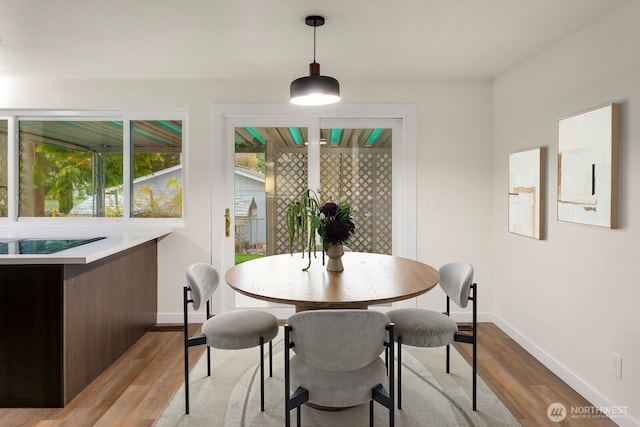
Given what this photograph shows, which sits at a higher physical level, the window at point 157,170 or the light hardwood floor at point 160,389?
the window at point 157,170

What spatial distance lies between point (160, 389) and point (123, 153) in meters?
2.30

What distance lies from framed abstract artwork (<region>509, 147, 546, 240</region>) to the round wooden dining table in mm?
1101

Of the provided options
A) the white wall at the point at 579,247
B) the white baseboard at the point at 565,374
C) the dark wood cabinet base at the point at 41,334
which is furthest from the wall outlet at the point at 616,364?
the dark wood cabinet base at the point at 41,334

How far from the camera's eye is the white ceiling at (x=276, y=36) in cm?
231

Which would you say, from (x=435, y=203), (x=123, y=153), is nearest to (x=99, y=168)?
(x=123, y=153)

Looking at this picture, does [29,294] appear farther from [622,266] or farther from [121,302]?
[622,266]

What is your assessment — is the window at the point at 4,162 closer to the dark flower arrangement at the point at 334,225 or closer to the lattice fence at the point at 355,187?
the lattice fence at the point at 355,187

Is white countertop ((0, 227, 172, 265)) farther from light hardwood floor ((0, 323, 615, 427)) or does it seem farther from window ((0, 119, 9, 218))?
light hardwood floor ((0, 323, 615, 427))

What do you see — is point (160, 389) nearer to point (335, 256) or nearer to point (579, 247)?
point (335, 256)

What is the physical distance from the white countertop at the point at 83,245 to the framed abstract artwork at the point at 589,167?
2923 millimetres

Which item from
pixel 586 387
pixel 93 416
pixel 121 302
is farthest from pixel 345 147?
pixel 93 416

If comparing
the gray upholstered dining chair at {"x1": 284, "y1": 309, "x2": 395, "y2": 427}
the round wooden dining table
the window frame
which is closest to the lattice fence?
the window frame

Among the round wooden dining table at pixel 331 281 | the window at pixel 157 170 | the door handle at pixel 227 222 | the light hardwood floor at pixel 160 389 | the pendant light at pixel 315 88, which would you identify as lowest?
the light hardwood floor at pixel 160 389

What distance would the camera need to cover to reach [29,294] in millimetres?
2326
